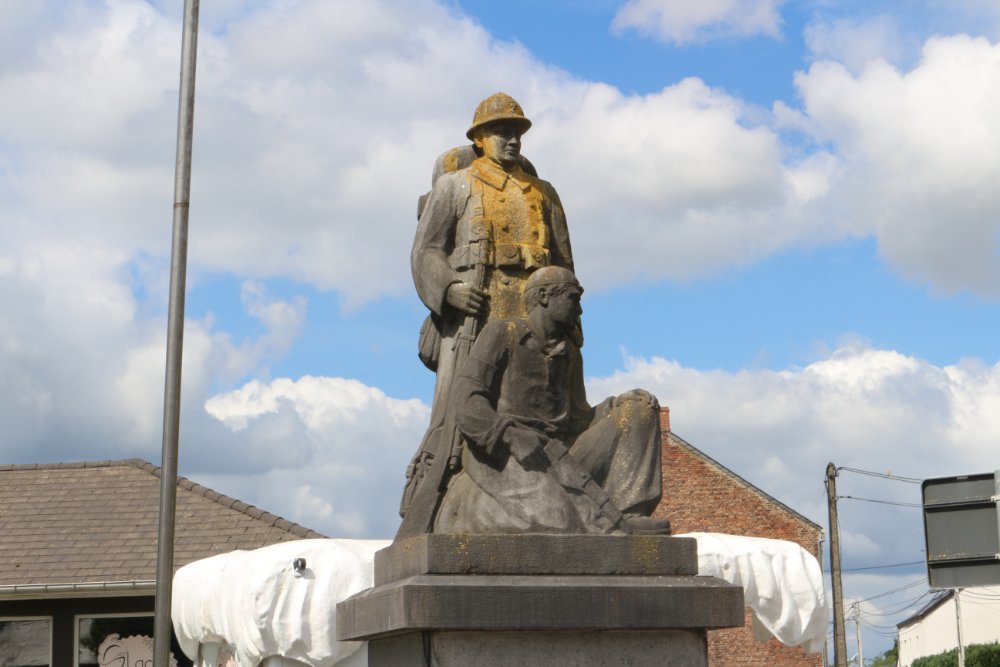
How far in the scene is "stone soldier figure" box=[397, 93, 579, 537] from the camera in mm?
7578

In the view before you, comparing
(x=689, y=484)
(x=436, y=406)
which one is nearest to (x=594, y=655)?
(x=436, y=406)

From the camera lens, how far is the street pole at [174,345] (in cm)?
1123

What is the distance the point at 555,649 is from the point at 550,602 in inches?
9.1

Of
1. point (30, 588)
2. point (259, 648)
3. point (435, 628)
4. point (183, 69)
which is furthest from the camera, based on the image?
point (30, 588)

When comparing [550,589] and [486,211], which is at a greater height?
[486,211]

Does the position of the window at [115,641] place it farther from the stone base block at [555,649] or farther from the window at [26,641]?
the stone base block at [555,649]

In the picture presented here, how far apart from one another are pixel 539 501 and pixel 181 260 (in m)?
6.14

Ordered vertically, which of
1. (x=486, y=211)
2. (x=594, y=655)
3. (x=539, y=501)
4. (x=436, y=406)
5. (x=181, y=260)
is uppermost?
(x=181, y=260)

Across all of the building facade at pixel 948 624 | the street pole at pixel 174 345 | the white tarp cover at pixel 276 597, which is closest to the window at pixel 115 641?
the white tarp cover at pixel 276 597

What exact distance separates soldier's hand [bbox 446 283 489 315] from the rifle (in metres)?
0.05

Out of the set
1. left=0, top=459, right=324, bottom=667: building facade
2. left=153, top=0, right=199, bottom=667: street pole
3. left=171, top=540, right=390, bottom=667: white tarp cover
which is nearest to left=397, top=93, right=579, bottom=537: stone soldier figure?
left=153, top=0, right=199, bottom=667: street pole

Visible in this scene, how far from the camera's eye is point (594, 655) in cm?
661

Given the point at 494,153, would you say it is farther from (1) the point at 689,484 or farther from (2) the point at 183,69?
(1) the point at 689,484

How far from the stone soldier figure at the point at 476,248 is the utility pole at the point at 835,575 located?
19.7 m
